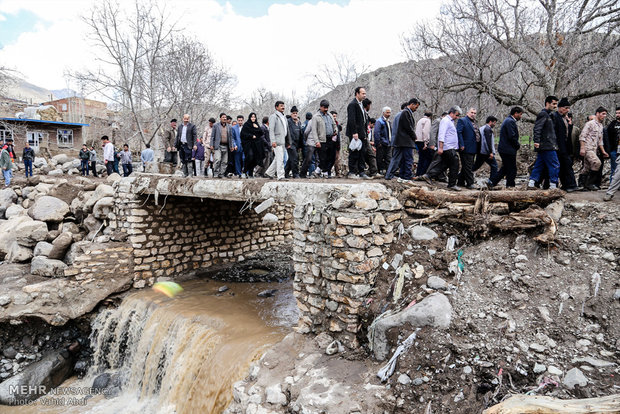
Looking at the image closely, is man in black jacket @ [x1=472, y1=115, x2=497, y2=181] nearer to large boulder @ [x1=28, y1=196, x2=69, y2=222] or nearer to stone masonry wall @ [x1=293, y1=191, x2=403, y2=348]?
stone masonry wall @ [x1=293, y1=191, x2=403, y2=348]

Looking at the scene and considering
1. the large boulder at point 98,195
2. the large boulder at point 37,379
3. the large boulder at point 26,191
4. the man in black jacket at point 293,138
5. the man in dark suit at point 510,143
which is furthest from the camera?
the large boulder at point 26,191

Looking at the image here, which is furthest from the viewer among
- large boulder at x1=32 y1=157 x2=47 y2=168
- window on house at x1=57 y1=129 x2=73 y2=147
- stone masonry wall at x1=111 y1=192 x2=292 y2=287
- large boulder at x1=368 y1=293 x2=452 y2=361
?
window on house at x1=57 y1=129 x2=73 y2=147

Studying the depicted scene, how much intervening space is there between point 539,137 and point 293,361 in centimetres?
536

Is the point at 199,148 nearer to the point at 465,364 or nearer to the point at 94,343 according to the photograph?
the point at 94,343

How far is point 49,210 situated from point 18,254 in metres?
1.42

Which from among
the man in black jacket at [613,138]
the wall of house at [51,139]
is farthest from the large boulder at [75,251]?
the wall of house at [51,139]

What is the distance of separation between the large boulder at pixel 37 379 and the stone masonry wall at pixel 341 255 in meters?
5.51

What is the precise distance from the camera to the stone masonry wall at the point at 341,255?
15.4 feet

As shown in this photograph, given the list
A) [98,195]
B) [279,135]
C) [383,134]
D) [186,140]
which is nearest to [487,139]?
[383,134]

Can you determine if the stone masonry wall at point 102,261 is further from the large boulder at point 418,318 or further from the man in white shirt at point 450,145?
the man in white shirt at point 450,145

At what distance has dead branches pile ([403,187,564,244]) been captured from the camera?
4.71 m

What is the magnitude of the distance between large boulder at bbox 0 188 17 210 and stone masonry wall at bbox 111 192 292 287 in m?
6.30

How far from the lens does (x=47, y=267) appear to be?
8.30 metres

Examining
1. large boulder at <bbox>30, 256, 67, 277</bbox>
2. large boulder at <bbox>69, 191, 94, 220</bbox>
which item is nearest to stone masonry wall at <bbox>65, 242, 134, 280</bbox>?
large boulder at <bbox>30, 256, 67, 277</bbox>
